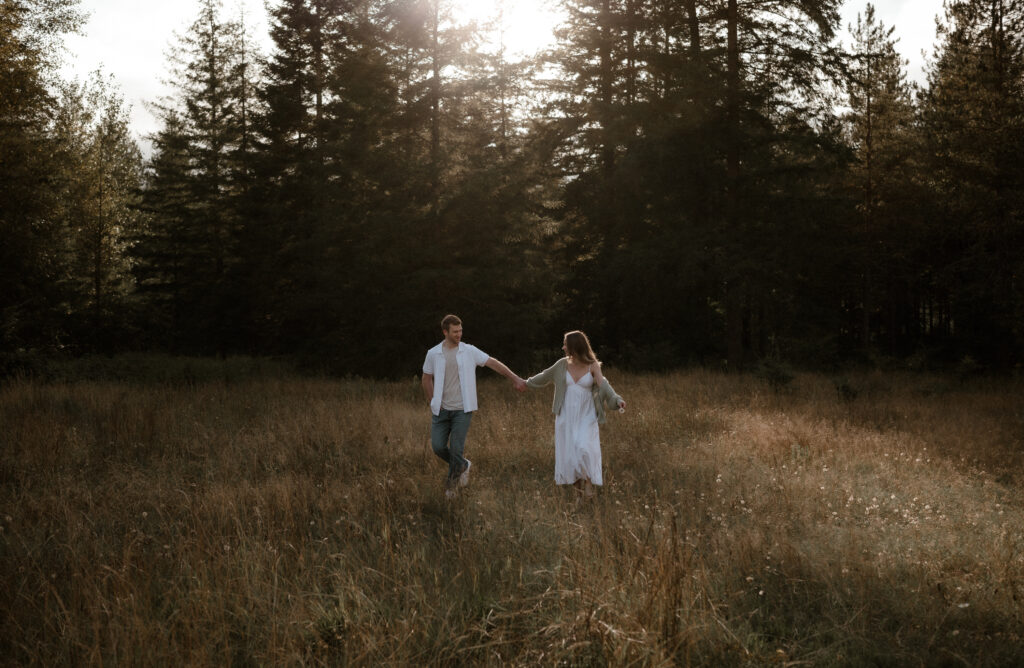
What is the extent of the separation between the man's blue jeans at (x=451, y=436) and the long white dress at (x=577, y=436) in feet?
3.84

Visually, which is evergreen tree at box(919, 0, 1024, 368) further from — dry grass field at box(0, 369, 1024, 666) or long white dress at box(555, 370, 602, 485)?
long white dress at box(555, 370, 602, 485)

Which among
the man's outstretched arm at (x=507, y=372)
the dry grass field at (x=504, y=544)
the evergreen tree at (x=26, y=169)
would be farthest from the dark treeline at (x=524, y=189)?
the man's outstretched arm at (x=507, y=372)

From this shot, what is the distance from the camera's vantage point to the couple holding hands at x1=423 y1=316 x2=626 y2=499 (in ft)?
22.8

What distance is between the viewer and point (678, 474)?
782cm

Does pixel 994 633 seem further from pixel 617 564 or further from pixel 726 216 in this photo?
pixel 726 216

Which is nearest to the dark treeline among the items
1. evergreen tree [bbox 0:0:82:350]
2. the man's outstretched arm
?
evergreen tree [bbox 0:0:82:350]

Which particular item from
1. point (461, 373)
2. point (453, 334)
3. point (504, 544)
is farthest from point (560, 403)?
point (504, 544)

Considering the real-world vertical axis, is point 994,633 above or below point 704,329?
below

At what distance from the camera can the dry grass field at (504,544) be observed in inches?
143

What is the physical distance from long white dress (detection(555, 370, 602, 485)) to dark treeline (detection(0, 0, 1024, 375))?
12.9 m

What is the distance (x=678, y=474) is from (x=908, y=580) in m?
A: 3.28

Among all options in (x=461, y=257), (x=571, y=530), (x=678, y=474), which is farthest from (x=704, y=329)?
(x=571, y=530)

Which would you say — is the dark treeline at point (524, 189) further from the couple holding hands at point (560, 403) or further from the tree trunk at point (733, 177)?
the couple holding hands at point (560, 403)

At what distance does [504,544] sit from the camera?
4922mm
